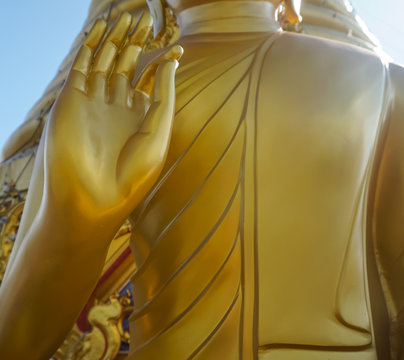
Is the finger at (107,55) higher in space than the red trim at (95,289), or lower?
higher

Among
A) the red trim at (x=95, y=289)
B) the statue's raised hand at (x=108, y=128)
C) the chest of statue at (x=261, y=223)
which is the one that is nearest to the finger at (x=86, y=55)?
the statue's raised hand at (x=108, y=128)

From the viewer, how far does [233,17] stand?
103cm

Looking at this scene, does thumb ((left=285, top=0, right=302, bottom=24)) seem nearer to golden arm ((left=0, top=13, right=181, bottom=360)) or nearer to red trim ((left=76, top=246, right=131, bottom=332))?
golden arm ((left=0, top=13, right=181, bottom=360))

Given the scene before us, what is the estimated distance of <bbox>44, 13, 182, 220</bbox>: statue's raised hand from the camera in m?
0.73

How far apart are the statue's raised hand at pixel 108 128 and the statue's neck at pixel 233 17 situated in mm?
225

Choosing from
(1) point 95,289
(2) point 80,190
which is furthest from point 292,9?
(1) point 95,289

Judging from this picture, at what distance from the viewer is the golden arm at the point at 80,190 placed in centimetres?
73

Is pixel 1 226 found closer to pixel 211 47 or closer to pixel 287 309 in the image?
pixel 211 47

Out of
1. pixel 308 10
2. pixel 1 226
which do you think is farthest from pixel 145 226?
pixel 308 10

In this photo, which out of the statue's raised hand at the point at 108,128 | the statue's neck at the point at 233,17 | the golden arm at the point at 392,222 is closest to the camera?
the statue's raised hand at the point at 108,128

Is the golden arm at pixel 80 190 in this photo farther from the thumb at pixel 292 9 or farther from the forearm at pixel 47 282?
the thumb at pixel 292 9

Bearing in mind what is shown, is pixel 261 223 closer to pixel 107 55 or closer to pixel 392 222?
pixel 392 222

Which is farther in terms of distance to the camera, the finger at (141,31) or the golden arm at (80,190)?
the finger at (141,31)

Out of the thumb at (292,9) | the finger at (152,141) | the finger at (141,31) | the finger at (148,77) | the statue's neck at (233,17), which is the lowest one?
the finger at (152,141)
